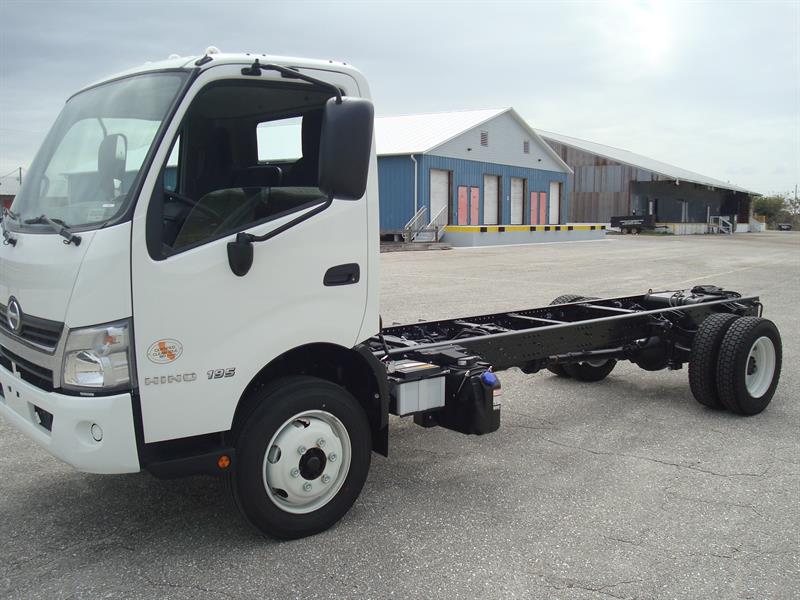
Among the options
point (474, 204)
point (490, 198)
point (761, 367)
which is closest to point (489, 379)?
point (761, 367)

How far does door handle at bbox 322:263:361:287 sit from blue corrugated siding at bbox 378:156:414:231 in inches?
1255

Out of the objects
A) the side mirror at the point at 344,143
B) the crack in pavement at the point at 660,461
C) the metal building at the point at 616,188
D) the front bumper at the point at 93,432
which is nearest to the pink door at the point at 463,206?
the metal building at the point at 616,188

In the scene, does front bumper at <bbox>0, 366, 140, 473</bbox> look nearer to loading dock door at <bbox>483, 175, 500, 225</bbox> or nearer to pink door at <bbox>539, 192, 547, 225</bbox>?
loading dock door at <bbox>483, 175, 500, 225</bbox>

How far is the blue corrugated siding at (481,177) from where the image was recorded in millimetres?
36094

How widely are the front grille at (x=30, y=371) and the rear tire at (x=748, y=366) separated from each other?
511cm

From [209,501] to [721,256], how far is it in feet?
93.8

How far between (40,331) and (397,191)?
110 ft

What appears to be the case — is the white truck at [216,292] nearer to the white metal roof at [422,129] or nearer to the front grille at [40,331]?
the front grille at [40,331]

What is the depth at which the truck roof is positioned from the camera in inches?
135

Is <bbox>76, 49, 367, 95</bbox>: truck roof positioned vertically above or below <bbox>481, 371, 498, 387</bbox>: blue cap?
above

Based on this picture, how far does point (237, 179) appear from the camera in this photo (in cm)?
418

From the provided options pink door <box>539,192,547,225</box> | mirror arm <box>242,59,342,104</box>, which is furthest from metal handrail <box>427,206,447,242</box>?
mirror arm <box>242,59,342,104</box>

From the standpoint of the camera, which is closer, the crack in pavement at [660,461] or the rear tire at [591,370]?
the crack in pavement at [660,461]

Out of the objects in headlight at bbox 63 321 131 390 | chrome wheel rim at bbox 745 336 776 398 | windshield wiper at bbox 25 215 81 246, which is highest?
windshield wiper at bbox 25 215 81 246
